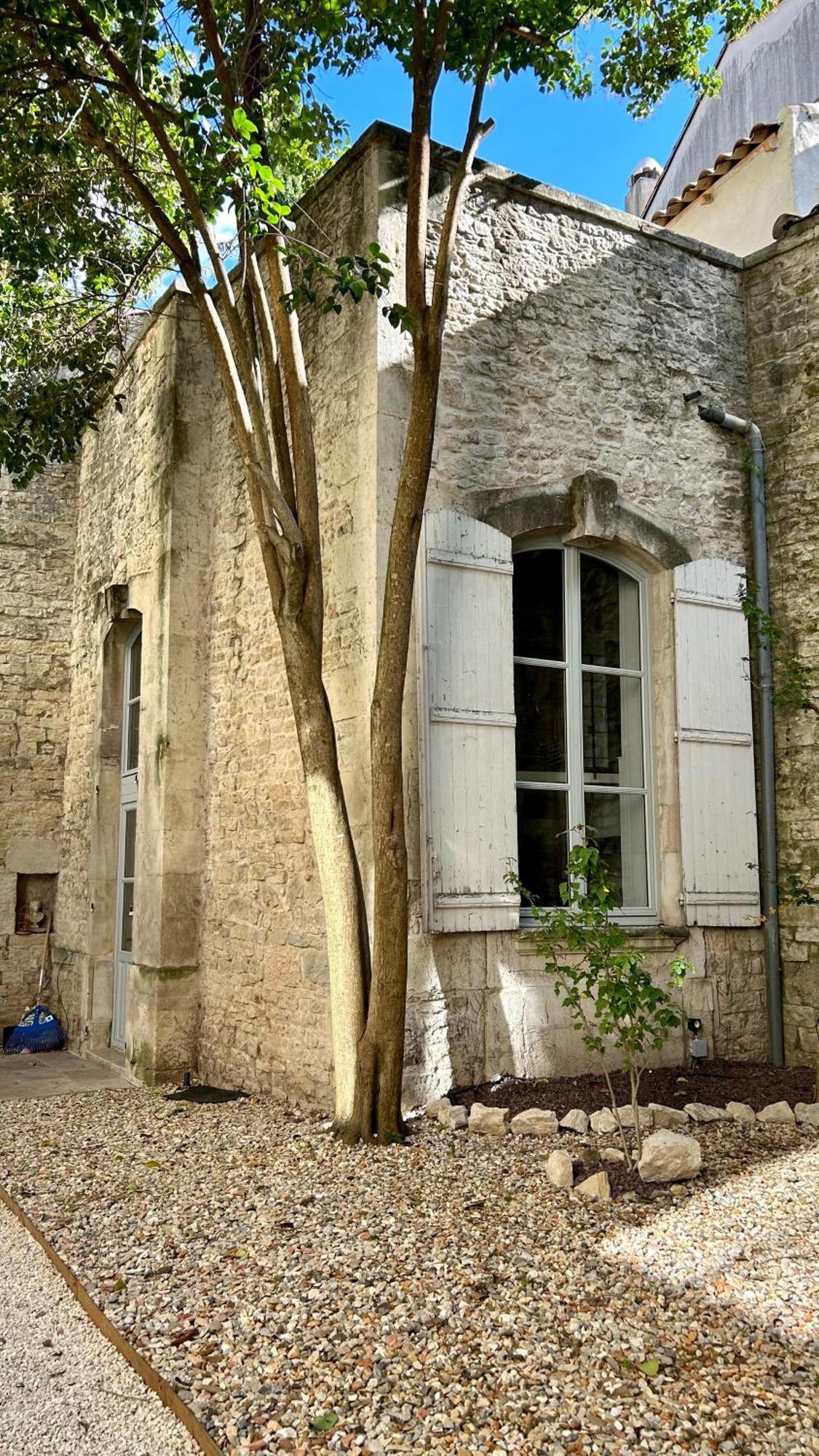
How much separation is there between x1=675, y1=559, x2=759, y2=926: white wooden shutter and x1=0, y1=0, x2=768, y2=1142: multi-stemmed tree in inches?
72.8

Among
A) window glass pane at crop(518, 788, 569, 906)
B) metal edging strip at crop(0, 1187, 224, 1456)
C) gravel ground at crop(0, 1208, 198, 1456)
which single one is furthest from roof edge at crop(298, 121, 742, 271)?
gravel ground at crop(0, 1208, 198, 1456)

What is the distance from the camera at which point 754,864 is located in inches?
225

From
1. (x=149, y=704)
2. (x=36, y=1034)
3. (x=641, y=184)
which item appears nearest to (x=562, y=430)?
(x=149, y=704)

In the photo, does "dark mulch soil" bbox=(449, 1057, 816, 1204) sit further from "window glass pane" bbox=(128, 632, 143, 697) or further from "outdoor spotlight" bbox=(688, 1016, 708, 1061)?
"window glass pane" bbox=(128, 632, 143, 697)

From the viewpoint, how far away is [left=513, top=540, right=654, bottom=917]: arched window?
5312 mm

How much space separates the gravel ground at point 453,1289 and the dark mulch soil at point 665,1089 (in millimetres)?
358

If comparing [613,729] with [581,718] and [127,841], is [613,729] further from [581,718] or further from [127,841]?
[127,841]

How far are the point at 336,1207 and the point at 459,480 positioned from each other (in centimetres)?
316

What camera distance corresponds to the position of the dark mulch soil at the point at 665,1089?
4.55 metres

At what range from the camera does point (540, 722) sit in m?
5.37

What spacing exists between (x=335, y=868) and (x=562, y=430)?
255 centimetres

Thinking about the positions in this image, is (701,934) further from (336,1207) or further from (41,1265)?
(41,1265)

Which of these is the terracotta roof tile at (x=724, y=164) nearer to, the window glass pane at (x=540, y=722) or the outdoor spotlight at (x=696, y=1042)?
the window glass pane at (x=540, y=722)

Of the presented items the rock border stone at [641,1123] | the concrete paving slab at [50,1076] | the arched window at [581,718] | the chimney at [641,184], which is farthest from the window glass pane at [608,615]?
the chimney at [641,184]
